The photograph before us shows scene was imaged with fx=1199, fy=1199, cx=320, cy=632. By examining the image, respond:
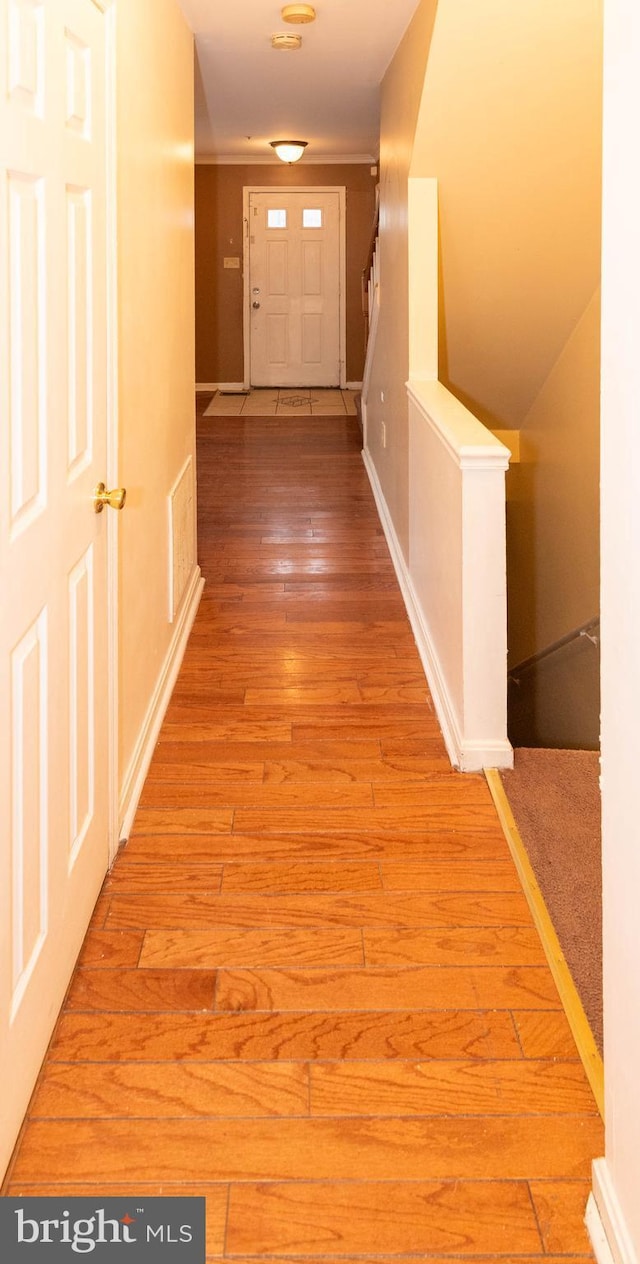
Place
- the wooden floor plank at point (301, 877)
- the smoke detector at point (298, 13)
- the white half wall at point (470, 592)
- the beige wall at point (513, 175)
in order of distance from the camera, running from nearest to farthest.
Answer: the wooden floor plank at point (301, 877), the white half wall at point (470, 592), the beige wall at point (513, 175), the smoke detector at point (298, 13)

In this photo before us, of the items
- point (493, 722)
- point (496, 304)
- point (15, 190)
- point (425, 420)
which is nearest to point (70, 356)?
point (15, 190)

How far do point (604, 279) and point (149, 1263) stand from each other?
5.10 ft

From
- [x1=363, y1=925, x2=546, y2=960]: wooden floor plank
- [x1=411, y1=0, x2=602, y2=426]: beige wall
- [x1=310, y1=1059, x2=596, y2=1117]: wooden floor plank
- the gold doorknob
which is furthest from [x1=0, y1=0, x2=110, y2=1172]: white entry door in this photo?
[x1=411, y1=0, x2=602, y2=426]: beige wall

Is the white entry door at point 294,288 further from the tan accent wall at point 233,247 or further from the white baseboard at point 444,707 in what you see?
the white baseboard at point 444,707

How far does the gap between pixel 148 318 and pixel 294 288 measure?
27.8ft

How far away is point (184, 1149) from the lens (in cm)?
196

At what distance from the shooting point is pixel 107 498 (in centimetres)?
259

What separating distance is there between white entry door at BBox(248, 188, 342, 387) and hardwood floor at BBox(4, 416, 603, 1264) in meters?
8.15

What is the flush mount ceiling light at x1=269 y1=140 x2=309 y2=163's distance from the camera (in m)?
8.97

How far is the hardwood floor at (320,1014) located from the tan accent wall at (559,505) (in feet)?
6.06

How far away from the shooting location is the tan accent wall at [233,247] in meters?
11.3

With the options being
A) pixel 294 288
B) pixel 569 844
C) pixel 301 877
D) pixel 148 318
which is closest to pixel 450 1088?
pixel 301 877

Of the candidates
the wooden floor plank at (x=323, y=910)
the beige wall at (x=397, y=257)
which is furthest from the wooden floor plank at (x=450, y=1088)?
the beige wall at (x=397, y=257)

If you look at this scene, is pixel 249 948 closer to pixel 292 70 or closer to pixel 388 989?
pixel 388 989
